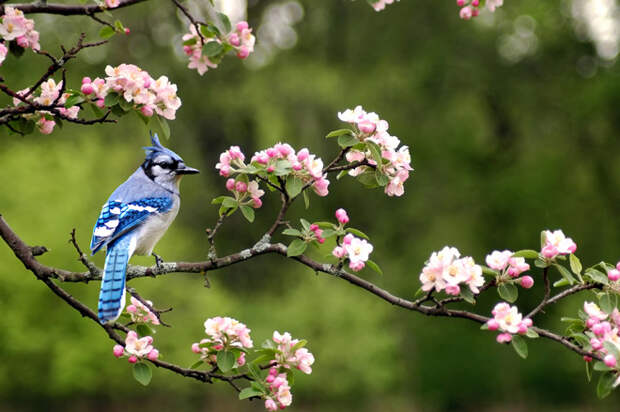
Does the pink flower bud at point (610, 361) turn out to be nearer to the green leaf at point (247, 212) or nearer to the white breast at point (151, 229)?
the green leaf at point (247, 212)

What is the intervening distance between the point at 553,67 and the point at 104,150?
13.9 metres

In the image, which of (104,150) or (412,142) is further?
(412,142)

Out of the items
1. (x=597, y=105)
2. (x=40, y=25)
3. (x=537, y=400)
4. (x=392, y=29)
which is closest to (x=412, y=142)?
(x=392, y=29)

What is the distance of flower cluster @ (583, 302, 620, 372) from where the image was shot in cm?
327

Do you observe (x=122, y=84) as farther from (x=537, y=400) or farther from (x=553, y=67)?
(x=537, y=400)

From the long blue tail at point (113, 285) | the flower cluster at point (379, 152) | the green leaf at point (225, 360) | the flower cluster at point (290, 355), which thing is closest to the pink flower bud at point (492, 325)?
the flower cluster at point (379, 152)

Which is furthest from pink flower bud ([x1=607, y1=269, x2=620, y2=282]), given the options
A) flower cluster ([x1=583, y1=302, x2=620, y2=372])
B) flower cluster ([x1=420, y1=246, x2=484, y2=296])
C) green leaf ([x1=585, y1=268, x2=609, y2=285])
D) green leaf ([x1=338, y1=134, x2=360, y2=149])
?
green leaf ([x1=338, y1=134, x2=360, y2=149])

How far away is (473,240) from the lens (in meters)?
29.5

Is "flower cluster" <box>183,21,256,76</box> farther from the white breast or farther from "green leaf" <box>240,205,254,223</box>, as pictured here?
the white breast

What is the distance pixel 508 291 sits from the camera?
3537 millimetres

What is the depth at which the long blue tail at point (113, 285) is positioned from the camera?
358 cm

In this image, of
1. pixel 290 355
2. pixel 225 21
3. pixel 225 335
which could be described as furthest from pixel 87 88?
pixel 290 355

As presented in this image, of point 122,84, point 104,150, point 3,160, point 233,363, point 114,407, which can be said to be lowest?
point 233,363

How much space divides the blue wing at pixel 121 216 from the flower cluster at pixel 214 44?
0.88 meters
